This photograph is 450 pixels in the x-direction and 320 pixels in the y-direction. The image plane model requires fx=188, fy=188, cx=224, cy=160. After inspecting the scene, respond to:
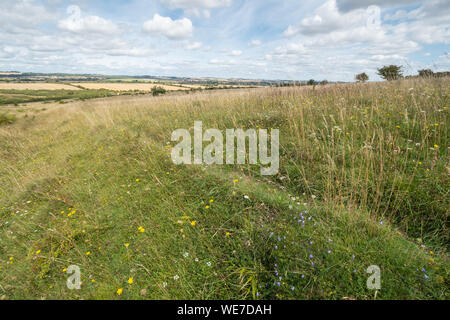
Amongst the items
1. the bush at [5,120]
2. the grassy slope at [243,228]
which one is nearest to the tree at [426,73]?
the grassy slope at [243,228]

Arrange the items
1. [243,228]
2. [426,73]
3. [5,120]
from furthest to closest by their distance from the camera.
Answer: [5,120] → [426,73] → [243,228]

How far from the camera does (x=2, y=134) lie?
1035cm

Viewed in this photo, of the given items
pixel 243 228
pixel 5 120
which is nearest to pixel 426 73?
pixel 243 228

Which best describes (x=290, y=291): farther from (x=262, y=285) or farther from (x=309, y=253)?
(x=309, y=253)

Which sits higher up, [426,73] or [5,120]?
[426,73]

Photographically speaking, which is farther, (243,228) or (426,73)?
(426,73)

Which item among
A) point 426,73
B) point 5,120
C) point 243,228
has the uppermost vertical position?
point 426,73

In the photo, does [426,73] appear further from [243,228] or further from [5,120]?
[5,120]

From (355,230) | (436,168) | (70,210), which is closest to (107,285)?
(70,210)

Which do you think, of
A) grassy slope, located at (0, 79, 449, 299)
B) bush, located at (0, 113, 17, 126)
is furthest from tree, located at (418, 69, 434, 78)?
bush, located at (0, 113, 17, 126)

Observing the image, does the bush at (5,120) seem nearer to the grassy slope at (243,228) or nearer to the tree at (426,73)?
the grassy slope at (243,228)
